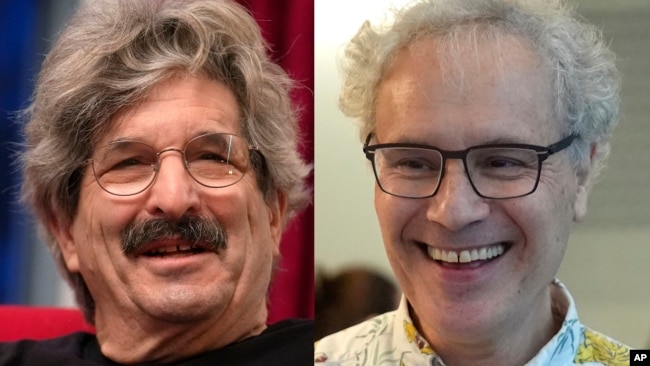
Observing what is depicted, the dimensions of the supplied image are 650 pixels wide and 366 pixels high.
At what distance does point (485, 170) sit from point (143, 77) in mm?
706

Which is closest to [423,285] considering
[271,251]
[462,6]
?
[271,251]

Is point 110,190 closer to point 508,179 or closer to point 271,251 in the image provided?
point 271,251

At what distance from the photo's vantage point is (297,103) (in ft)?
5.10

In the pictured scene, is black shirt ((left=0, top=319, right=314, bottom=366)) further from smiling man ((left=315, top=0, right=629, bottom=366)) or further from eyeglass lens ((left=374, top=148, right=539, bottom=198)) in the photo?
eyeglass lens ((left=374, top=148, right=539, bottom=198))

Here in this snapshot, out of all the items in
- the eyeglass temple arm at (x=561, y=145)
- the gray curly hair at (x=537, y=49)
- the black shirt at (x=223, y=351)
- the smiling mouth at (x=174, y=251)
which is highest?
the gray curly hair at (x=537, y=49)

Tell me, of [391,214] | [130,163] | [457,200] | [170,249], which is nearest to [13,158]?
[130,163]

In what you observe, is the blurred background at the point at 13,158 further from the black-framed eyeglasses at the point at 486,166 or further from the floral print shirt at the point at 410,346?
the black-framed eyeglasses at the point at 486,166

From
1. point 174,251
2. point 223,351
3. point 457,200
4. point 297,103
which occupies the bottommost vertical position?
point 223,351

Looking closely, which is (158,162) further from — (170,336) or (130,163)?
(170,336)

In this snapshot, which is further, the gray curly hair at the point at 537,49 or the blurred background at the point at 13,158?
the blurred background at the point at 13,158

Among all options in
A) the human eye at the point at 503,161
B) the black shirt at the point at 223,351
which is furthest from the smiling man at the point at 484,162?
the black shirt at the point at 223,351

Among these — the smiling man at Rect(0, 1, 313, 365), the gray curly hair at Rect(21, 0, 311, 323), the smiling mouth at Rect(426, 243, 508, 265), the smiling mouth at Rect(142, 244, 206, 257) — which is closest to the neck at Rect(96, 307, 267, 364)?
the smiling man at Rect(0, 1, 313, 365)

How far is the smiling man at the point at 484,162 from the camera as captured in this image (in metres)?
1.14

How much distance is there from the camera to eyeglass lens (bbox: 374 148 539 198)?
1138mm
